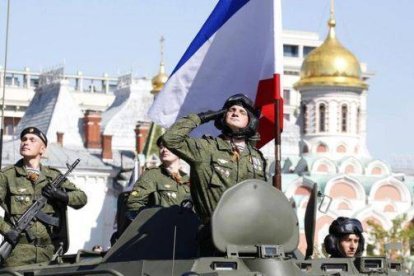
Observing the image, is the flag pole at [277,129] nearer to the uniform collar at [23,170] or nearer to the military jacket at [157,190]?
the military jacket at [157,190]

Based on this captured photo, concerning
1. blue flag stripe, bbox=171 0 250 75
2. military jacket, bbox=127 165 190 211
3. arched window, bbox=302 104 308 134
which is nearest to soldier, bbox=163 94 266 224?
military jacket, bbox=127 165 190 211

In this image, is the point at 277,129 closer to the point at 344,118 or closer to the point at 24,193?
the point at 24,193

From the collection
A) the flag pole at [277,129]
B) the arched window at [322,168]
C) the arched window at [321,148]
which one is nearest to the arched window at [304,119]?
the arched window at [321,148]

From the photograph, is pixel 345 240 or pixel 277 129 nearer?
pixel 345 240

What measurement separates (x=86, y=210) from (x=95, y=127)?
1329cm

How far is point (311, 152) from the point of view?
71.6 meters

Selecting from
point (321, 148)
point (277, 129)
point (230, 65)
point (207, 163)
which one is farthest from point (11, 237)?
point (321, 148)

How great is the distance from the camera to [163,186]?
13695mm

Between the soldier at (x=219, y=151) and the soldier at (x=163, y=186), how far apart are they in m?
2.17

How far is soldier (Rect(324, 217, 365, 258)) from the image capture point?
11695mm

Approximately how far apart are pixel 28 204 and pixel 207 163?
Result: 1858 millimetres

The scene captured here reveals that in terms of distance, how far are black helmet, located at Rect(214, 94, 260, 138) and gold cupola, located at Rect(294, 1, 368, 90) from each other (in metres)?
57.5

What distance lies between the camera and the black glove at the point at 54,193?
39.6 feet

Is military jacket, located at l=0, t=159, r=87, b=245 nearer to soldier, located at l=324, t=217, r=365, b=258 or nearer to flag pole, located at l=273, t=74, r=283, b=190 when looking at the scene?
soldier, located at l=324, t=217, r=365, b=258
